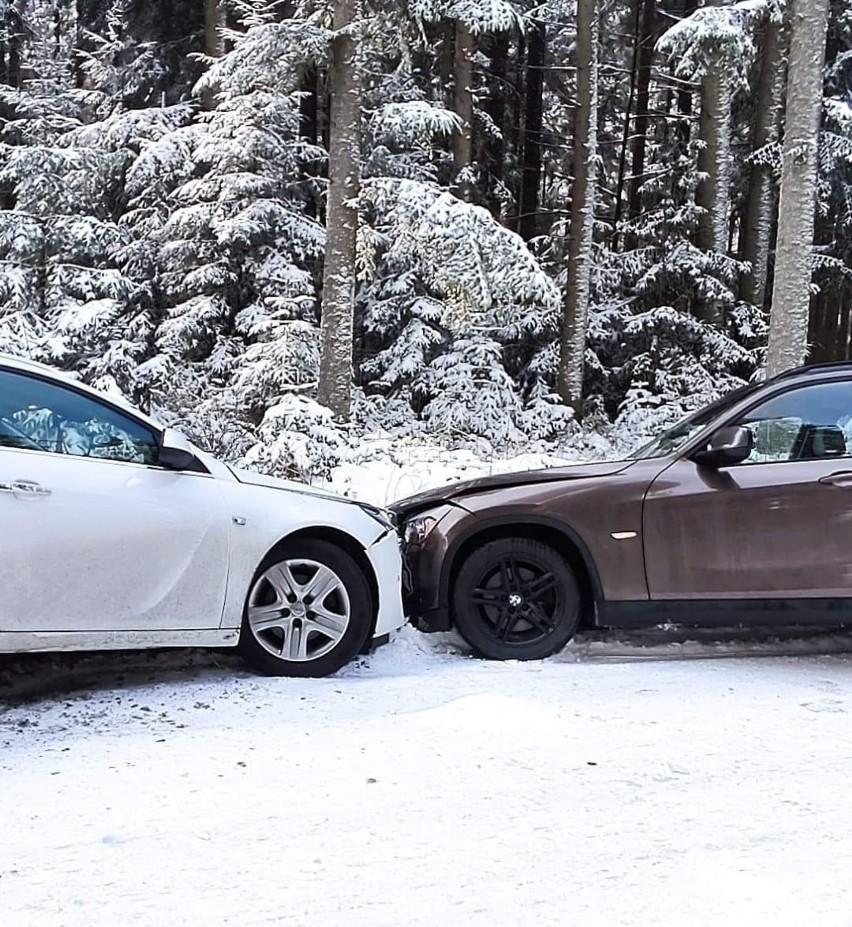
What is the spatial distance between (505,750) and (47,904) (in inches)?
75.6

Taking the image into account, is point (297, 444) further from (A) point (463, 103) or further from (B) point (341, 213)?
(A) point (463, 103)

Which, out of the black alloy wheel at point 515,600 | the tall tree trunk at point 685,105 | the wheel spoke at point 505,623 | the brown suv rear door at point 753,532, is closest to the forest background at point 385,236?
the tall tree trunk at point 685,105

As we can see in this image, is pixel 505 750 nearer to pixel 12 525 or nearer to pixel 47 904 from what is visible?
pixel 47 904

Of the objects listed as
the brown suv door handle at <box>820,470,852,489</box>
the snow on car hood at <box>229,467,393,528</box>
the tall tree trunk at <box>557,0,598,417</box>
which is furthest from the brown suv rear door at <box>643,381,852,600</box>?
the tall tree trunk at <box>557,0,598,417</box>

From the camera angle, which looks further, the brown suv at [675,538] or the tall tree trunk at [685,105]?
the tall tree trunk at [685,105]

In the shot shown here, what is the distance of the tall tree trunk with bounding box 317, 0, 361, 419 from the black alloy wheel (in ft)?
21.2

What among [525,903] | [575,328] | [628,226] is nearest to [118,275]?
[575,328]

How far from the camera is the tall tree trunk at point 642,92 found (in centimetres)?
2134

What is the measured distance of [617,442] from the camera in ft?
47.5

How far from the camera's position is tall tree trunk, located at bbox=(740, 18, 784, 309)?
17109mm

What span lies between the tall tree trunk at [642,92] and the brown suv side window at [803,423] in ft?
53.5

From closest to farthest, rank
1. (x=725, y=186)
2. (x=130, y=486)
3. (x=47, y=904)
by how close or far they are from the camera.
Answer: (x=47, y=904) → (x=130, y=486) → (x=725, y=186)

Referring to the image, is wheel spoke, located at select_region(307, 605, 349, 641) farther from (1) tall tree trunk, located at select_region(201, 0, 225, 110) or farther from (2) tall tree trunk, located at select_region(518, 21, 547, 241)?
(2) tall tree trunk, located at select_region(518, 21, 547, 241)

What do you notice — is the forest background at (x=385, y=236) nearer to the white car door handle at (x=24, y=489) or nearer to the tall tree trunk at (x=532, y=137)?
the tall tree trunk at (x=532, y=137)
